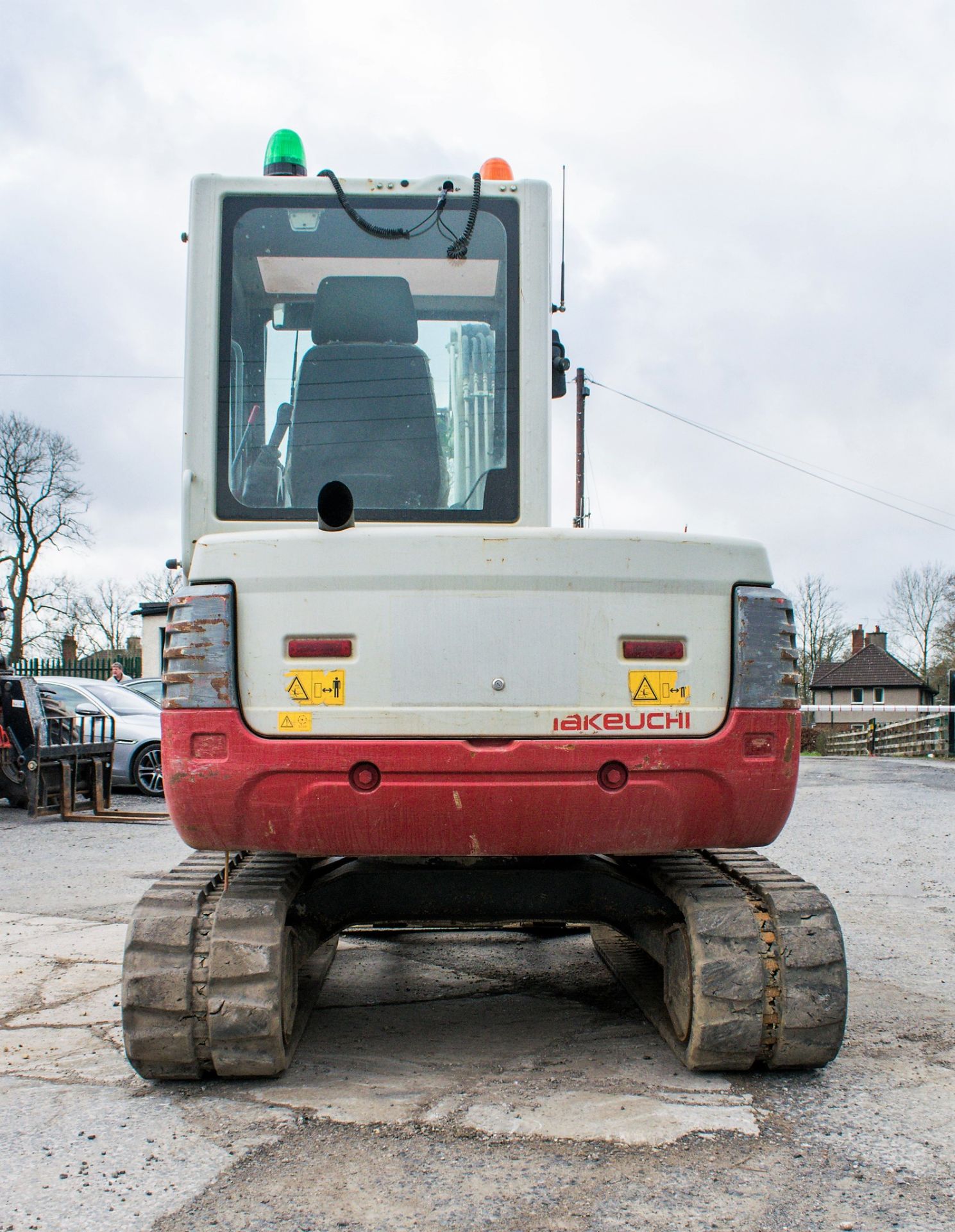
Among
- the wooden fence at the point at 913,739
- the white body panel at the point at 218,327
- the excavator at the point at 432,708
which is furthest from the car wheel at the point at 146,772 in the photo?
the wooden fence at the point at 913,739

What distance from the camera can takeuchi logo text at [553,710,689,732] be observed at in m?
3.26

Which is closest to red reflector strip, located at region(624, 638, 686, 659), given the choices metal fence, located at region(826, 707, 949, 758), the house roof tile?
metal fence, located at region(826, 707, 949, 758)

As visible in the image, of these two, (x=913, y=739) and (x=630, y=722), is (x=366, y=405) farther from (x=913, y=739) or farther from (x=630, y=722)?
(x=913, y=739)

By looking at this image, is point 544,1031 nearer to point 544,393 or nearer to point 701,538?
point 701,538

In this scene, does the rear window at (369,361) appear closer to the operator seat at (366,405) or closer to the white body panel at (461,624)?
the operator seat at (366,405)

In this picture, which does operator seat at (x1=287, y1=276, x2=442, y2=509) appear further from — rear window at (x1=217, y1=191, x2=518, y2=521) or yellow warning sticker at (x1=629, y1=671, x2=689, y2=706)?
yellow warning sticker at (x1=629, y1=671, x2=689, y2=706)

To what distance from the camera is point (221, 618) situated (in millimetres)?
3281

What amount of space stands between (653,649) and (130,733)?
1165 cm

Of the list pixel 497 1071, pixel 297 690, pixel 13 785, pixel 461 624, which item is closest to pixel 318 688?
pixel 297 690

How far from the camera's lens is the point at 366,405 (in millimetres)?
3912

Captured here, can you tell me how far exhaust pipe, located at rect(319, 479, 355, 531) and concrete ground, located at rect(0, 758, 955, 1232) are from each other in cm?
171

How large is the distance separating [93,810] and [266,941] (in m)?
9.36

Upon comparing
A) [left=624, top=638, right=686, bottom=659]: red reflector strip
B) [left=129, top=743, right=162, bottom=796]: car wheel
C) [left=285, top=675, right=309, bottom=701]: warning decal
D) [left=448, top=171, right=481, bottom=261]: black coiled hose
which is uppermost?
[left=448, top=171, right=481, bottom=261]: black coiled hose

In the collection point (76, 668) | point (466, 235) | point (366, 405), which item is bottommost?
point (76, 668)
